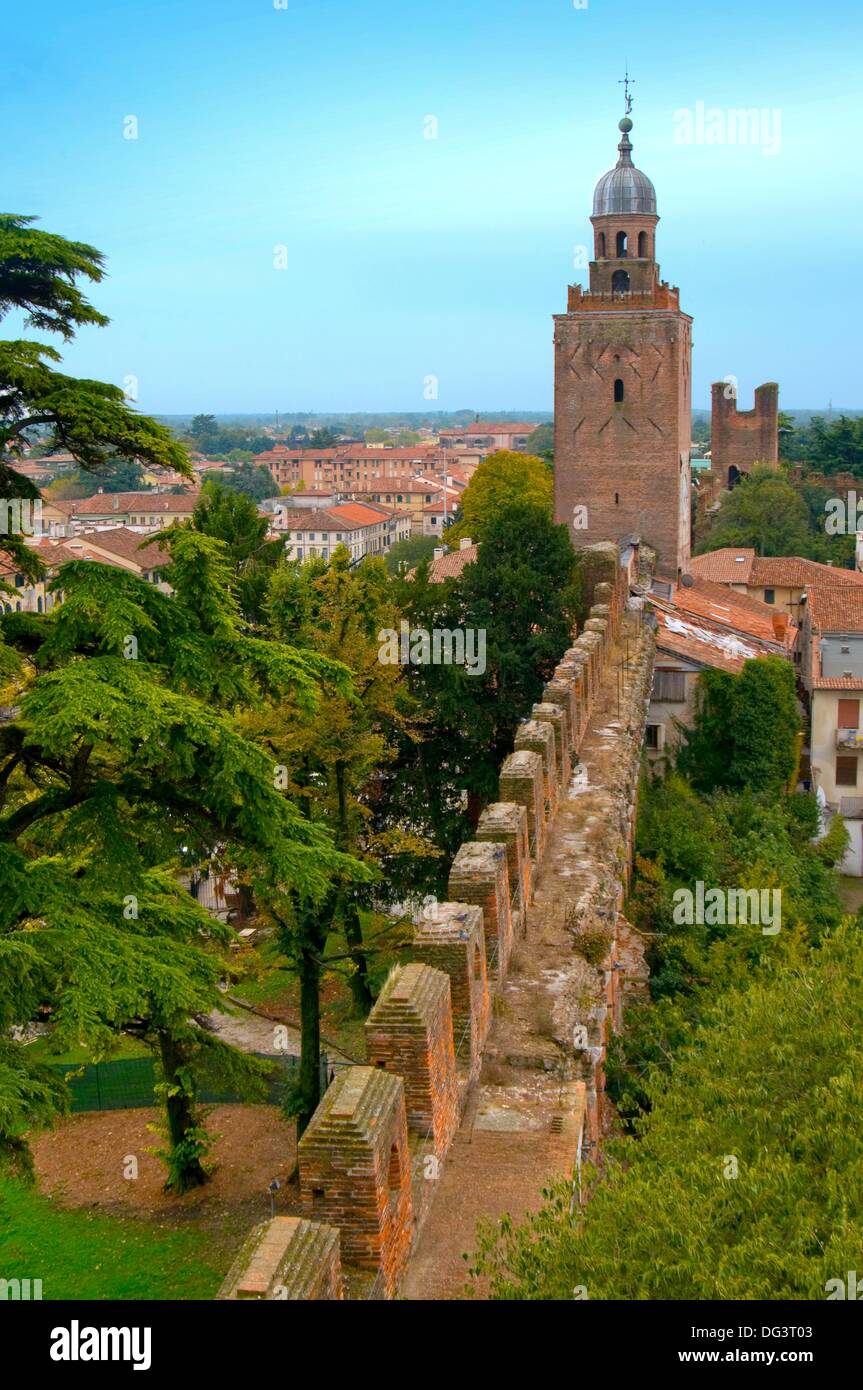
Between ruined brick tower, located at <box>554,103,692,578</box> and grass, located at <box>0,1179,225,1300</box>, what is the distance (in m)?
23.4

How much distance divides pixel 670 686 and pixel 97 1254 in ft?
51.8

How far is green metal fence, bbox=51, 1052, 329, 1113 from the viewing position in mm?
20609

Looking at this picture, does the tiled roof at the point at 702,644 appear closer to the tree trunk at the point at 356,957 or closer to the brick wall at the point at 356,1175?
the tree trunk at the point at 356,957

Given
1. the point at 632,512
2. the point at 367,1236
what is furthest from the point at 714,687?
the point at 367,1236

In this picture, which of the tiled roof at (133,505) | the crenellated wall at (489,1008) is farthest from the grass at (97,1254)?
the tiled roof at (133,505)

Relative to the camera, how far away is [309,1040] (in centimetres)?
1816

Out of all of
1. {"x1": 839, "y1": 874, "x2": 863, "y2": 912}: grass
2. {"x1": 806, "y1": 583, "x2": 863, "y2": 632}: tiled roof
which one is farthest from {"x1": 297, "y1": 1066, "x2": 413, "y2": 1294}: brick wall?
{"x1": 806, "y1": 583, "x2": 863, "y2": 632}: tiled roof

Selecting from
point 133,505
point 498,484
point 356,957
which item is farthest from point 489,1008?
point 133,505

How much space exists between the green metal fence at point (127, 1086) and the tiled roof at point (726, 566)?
29.3 meters

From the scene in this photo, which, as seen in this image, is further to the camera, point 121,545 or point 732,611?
point 121,545

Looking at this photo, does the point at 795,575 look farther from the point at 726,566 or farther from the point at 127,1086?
the point at 127,1086
